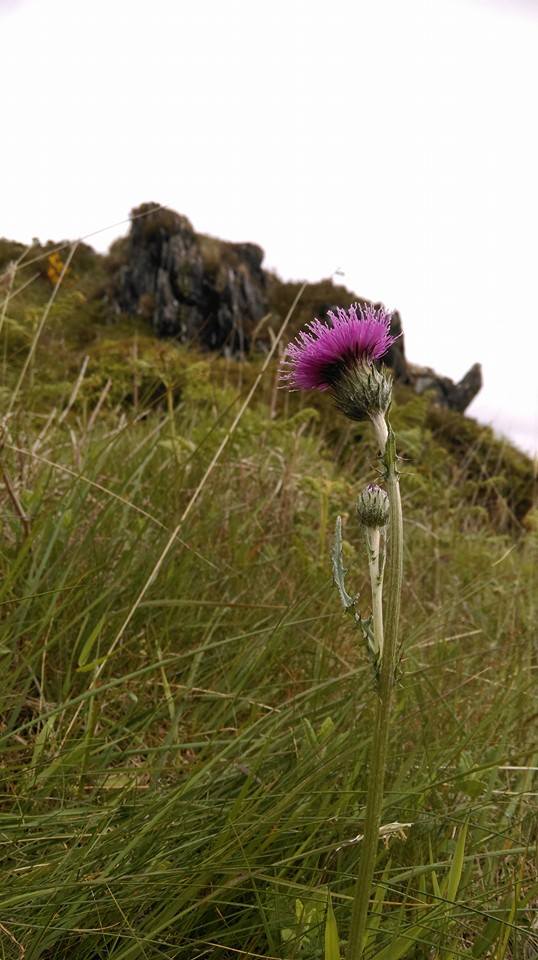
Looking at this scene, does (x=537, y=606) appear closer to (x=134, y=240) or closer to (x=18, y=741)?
(x=18, y=741)

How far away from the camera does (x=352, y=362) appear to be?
120cm

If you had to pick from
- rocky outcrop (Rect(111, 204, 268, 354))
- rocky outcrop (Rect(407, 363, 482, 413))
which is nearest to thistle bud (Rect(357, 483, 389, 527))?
rocky outcrop (Rect(111, 204, 268, 354))

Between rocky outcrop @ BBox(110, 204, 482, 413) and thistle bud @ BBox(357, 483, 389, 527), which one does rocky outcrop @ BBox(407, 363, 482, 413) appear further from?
thistle bud @ BBox(357, 483, 389, 527)

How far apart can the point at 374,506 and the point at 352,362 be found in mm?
255

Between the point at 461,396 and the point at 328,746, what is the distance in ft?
135

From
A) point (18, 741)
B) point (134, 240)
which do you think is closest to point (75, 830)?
point (18, 741)

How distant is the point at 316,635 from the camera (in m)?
2.38

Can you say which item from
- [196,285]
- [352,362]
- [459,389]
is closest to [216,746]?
[352,362]

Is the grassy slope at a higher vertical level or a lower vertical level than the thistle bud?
lower

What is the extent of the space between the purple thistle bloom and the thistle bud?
22cm

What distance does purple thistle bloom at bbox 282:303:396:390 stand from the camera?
120 centimetres

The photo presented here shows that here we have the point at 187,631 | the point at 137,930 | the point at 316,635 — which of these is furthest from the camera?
the point at 316,635

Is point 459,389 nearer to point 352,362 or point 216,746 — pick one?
point 216,746

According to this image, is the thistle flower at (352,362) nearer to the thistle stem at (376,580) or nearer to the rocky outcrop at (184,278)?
the thistle stem at (376,580)
